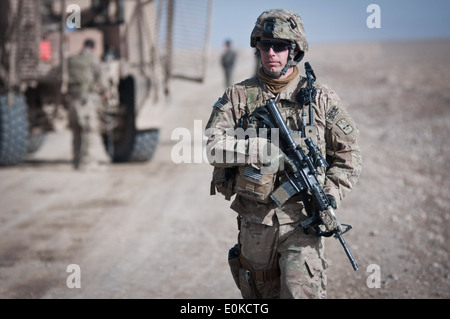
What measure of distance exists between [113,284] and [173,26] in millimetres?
5440

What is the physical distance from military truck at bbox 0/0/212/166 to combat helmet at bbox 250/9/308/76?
5.85 meters

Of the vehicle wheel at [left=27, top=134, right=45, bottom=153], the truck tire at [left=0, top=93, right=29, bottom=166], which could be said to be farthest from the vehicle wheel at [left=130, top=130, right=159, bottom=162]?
the vehicle wheel at [left=27, top=134, right=45, bottom=153]

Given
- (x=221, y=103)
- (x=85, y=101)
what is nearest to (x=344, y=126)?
(x=221, y=103)

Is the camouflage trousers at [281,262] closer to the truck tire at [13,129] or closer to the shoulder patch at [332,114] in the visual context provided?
the shoulder patch at [332,114]

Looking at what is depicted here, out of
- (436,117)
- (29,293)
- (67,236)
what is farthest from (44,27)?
(436,117)

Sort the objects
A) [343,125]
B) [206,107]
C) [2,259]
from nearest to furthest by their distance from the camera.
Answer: [343,125] → [2,259] → [206,107]

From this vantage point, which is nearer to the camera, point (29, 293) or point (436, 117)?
point (29, 293)

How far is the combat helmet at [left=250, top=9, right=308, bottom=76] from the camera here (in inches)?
119

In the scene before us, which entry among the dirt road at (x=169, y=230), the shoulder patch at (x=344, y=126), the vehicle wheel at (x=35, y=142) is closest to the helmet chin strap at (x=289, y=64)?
the shoulder patch at (x=344, y=126)

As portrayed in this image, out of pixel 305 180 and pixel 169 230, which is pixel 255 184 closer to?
pixel 305 180

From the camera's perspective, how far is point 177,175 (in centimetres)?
880

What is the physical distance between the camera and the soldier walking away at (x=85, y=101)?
8.71 meters
